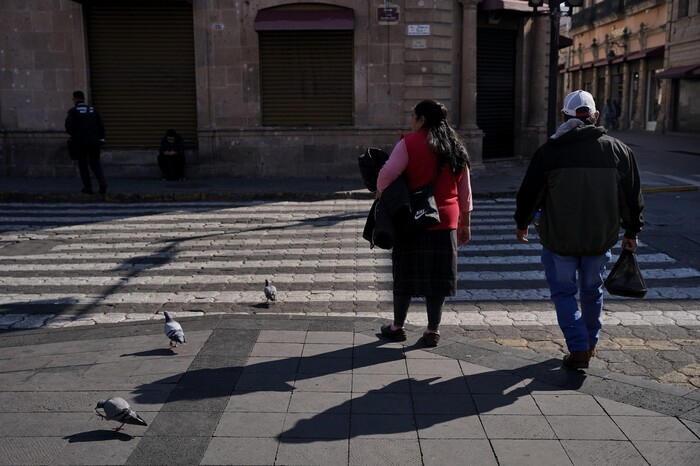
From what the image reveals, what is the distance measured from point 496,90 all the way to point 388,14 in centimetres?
479

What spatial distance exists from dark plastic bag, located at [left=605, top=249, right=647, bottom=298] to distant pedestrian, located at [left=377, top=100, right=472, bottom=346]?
1122 millimetres

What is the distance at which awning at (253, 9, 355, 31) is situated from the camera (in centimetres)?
1783

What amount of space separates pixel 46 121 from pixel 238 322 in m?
14.2

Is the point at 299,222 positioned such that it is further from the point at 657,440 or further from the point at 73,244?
the point at 657,440

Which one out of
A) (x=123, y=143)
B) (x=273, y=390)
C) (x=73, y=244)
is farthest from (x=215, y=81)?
(x=273, y=390)

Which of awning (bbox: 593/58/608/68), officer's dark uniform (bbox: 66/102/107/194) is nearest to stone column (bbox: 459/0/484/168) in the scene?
officer's dark uniform (bbox: 66/102/107/194)

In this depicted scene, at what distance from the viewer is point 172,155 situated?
17.9m

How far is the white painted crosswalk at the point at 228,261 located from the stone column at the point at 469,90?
6069 millimetres

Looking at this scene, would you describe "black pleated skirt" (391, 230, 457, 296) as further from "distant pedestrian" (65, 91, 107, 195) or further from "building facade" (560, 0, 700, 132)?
"building facade" (560, 0, 700, 132)

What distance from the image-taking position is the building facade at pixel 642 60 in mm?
36094

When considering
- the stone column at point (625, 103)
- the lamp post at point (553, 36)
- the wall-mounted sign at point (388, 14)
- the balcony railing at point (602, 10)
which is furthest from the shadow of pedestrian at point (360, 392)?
the stone column at point (625, 103)

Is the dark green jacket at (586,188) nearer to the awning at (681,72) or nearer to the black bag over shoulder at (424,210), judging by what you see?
the black bag over shoulder at (424,210)

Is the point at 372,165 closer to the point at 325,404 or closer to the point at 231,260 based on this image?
the point at 325,404

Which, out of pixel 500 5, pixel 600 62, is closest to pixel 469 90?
pixel 500 5
